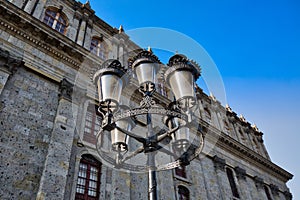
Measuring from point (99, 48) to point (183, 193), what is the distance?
29.5 feet

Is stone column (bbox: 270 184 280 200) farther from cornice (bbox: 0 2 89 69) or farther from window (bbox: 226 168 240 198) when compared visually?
cornice (bbox: 0 2 89 69)

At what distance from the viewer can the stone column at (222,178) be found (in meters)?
13.2

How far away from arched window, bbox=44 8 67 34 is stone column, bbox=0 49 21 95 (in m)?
3.96

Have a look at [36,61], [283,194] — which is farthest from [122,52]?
[283,194]

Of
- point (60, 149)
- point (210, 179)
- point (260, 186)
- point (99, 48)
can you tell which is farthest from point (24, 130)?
point (260, 186)

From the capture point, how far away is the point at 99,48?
523 inches

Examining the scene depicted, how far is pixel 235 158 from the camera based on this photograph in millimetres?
16828

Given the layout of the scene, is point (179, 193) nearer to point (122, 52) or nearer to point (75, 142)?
point (75, 142)

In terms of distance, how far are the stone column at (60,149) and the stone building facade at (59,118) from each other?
29mm

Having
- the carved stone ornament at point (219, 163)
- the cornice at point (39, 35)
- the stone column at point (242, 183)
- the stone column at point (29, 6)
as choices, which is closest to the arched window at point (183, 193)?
the carved stone ornament at point (219, 163)

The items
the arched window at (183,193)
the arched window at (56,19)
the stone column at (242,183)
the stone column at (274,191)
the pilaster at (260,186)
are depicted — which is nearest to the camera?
the arched window at (183,193)

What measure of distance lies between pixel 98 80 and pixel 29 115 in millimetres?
4434

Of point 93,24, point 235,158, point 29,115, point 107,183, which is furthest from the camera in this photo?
point 235,158

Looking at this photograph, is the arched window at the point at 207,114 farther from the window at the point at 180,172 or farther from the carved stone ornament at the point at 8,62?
the carved stone ornament at the point at 8,62
